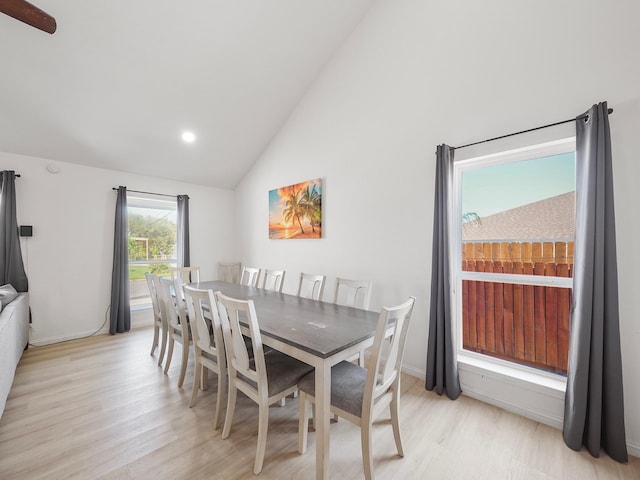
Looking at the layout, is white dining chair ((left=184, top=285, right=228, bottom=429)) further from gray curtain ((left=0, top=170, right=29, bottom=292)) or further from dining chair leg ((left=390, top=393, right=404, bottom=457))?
gray curtain ((left=0, top=170, right=29, bottom=292))

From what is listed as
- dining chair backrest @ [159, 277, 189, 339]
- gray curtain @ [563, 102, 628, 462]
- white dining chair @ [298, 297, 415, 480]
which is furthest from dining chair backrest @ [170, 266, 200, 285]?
gray curtain @ [563, 102, 628, 462]

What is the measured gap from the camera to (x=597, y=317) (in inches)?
64.9

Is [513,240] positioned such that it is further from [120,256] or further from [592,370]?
[120,256]

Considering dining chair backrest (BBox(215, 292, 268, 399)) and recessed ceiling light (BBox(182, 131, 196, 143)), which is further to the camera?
recessed ceiling light (BBox(182, 131, 196, 143))

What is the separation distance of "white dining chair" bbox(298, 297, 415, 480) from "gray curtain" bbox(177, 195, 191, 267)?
11.2 feet

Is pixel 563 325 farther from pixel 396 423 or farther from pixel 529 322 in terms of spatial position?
pixel 396 423

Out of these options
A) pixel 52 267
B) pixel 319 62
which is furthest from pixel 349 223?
pixel 52 267

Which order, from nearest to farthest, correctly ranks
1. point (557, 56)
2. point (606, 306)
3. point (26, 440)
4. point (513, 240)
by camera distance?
point (606, 306) < point (26, 440) < point (557, 56) < point (513, 240)

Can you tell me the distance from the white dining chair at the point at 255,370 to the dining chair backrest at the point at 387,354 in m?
0.51

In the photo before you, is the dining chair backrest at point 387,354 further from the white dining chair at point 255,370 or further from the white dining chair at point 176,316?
the white dining chair at point 176,316

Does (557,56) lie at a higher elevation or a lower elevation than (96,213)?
higher

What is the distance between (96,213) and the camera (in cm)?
373

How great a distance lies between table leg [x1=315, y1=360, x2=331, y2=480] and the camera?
1.36m

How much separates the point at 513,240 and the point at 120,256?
15.2ft
